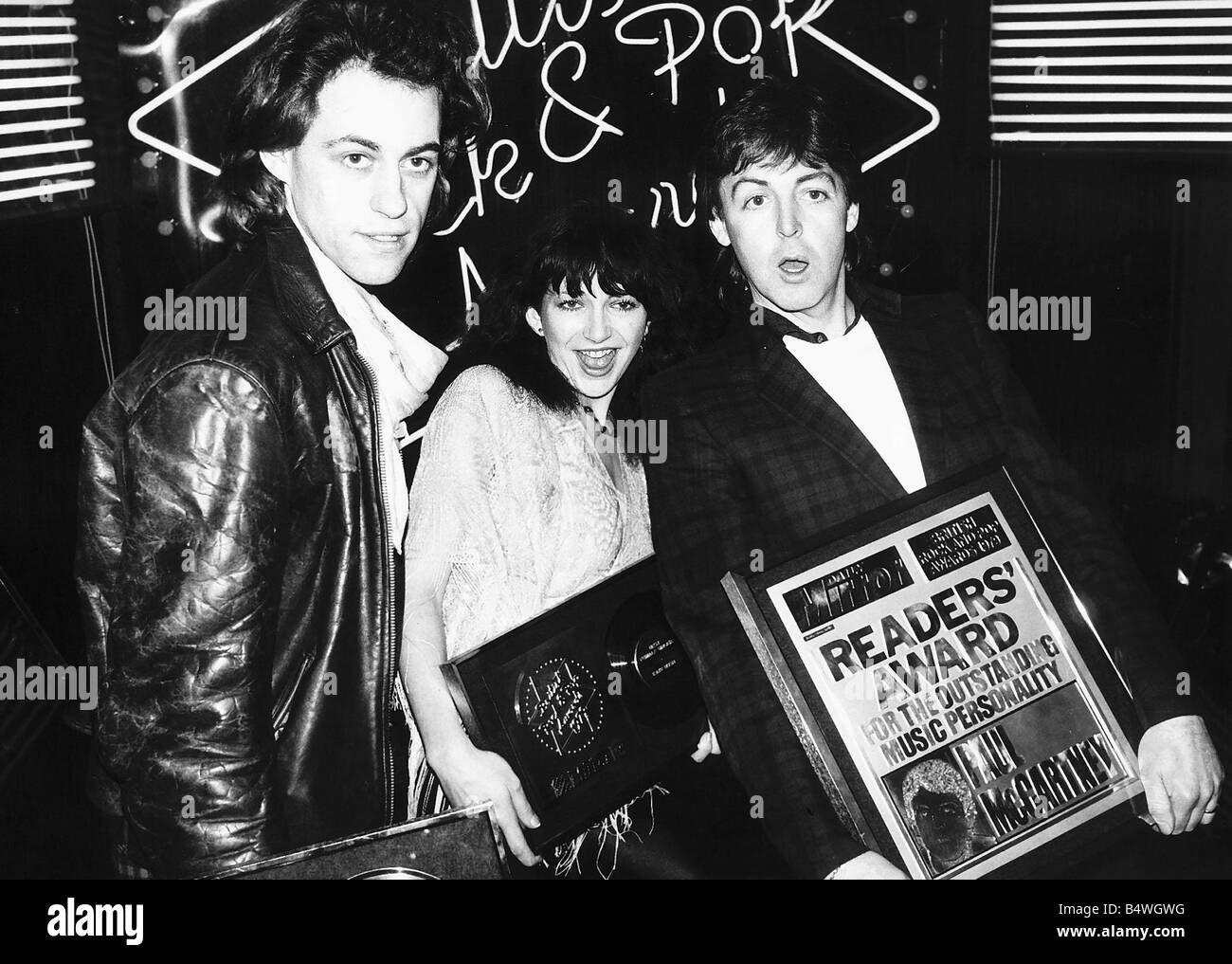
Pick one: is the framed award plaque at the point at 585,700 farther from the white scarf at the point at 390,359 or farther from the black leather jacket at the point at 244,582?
the white scarf at the point at 390,359

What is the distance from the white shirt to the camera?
2283 millimetres

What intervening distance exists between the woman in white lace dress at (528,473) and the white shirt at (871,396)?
336mm

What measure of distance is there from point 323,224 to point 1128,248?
1.84 m

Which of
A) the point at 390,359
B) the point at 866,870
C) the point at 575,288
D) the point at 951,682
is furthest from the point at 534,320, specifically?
the point at 866,870

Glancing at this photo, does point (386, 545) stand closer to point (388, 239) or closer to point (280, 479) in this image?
point (280, 479)

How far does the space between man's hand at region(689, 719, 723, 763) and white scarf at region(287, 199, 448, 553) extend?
2.57 ft

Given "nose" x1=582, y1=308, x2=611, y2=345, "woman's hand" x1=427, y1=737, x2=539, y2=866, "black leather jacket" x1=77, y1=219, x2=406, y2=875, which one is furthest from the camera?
"nose" x1=582, y1=308, x2=611, y2=345

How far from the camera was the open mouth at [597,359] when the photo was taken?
2.36 m

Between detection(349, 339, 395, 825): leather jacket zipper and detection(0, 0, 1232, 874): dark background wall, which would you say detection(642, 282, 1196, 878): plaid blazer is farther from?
detection(349, 339, 395, 825): leather jacket zipper

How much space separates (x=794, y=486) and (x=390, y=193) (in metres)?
1.03

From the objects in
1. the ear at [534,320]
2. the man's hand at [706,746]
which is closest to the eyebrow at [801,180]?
the ear at [534,320]

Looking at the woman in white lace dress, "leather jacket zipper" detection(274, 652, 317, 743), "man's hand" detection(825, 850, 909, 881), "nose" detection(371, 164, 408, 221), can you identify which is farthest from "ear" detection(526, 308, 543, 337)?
"man's hand" detection(825, 850, 909, 881)
